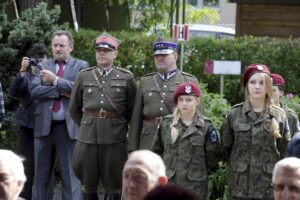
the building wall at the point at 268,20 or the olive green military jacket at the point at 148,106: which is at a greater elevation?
the building wall at the point at 268,20

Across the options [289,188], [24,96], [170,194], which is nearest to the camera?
[170,194]

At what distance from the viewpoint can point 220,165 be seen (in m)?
9.64

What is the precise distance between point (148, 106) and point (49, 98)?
1.42m

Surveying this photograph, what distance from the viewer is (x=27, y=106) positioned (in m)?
9.98

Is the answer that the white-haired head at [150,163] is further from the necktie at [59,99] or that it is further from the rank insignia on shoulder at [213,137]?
the necktie at [59,99]

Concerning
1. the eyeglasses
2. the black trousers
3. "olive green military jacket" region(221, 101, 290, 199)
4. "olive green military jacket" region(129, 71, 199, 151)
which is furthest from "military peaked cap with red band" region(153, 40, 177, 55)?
the eyeglasses

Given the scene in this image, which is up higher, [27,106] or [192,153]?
[27,106]

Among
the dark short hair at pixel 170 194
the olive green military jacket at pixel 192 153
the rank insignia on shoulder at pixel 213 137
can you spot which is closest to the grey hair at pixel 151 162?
the dark short hair at pixel 170 194

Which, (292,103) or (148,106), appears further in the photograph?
(292,103)

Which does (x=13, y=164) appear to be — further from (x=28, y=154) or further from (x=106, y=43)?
(x=28, y=154)

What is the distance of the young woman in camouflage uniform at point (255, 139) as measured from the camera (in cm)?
775

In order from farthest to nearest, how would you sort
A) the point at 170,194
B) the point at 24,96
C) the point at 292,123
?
the point at 24,96 < the point at 292,123 < the point at 170,194

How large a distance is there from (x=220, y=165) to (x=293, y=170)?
Answer: 151 inches

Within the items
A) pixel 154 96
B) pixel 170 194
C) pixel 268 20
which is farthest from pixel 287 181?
pixel 268 20
